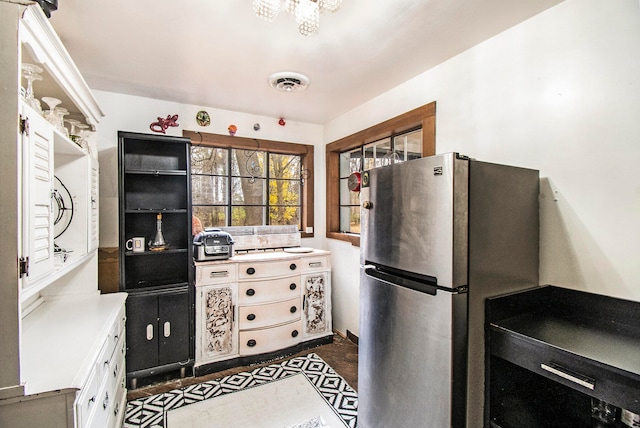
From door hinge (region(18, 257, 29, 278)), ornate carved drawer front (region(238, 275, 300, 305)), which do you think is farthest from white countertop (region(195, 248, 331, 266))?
door hinge (region(18, 257, 29, 278))

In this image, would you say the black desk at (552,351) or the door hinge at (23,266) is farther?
the black desk at (552,351)

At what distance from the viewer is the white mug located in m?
2.56

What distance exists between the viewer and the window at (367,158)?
2690mm

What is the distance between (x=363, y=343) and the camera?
1.83 metres

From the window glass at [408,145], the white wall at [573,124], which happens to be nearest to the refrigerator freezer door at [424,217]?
the white wall at [573,124]

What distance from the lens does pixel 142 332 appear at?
8.02 ft

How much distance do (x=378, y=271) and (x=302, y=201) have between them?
2093 mm

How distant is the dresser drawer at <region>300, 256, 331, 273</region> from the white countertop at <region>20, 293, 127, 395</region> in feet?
5.05

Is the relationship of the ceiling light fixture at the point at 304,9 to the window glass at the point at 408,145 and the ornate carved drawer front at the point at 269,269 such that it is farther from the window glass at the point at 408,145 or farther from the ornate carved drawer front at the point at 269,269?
the ornate carved drawer front at the point at 269,269

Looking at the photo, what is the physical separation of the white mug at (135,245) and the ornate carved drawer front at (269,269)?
83cm

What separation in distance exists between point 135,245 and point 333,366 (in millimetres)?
1996

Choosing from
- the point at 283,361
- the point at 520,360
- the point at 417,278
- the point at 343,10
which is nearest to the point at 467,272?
the point at 417,278

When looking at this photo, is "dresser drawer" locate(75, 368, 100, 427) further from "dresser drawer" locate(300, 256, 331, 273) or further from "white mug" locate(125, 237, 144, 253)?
"dresser drawer" locate(300, 256, 331, 273)

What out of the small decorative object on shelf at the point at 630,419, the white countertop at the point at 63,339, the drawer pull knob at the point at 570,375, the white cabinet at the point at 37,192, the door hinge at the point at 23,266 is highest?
the white cabinet at the point at 37,192
